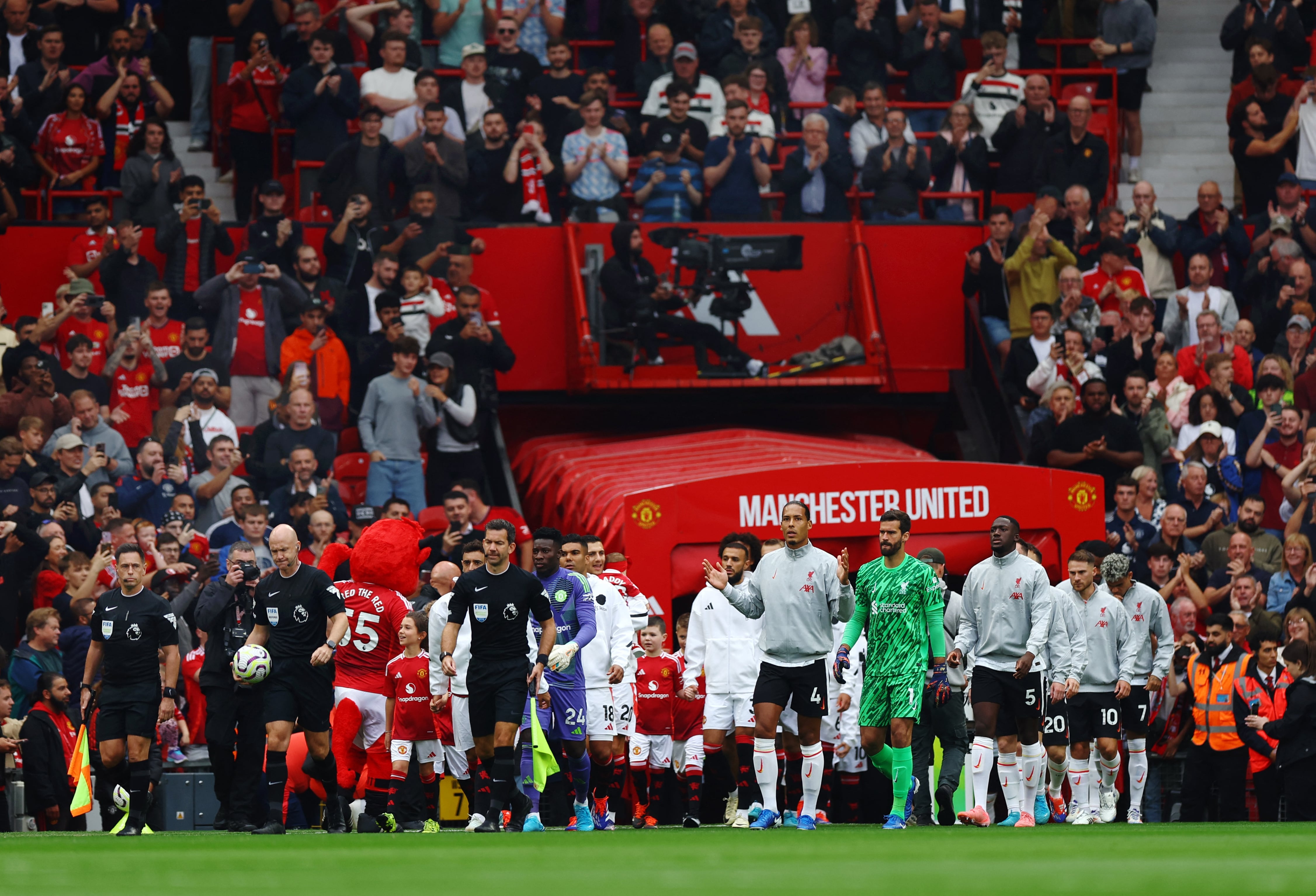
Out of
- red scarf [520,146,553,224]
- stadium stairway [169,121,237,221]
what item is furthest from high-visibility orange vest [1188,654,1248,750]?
stadium stairway [169,121,237,221]

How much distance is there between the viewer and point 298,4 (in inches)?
804

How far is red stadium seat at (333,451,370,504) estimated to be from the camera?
1820 centimetres

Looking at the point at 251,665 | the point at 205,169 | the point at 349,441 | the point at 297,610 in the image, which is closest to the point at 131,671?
the point at 251,665

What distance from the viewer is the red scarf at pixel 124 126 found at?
791 inches

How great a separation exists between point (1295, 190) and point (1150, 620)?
732 cm

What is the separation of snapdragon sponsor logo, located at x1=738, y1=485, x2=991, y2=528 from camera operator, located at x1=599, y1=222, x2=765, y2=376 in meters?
3.53

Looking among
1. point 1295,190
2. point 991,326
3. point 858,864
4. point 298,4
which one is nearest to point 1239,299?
point 1295,190

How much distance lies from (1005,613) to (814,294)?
8201 mm

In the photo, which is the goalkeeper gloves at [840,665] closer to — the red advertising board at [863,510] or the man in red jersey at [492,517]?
the red advertising board at [863,510]

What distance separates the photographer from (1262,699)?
14984 millimetres

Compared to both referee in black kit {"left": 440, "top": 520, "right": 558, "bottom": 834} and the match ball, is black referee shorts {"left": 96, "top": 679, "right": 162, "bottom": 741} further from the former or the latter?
referee in black kit {"left": 440, "top": 520, "right": 558, "bottom": 834}

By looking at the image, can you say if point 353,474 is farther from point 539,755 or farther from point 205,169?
point 539,755

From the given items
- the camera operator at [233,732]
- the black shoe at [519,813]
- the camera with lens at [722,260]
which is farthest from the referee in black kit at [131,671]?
the camera with lens at [722,260]

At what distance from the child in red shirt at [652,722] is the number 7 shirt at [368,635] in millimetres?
2204
